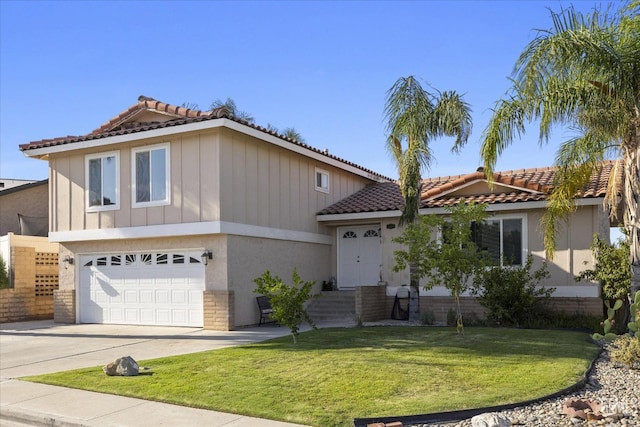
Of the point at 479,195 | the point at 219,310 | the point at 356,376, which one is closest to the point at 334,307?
the point at 219,310

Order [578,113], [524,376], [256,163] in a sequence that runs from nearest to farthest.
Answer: [524,376], [578,113], [256,163]

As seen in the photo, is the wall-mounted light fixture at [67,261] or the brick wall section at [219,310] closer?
the brick wall section at [219,310]

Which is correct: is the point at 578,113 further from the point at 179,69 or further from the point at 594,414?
the point at 179,69

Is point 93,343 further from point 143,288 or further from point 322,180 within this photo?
point 322,180

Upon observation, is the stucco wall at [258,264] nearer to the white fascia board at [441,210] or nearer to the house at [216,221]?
the house at [216,221]

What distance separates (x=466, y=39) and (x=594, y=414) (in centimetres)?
820

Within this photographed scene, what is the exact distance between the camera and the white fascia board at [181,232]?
54.4ft

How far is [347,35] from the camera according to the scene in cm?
1411

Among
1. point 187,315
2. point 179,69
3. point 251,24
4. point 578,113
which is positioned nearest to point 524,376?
point 578,113

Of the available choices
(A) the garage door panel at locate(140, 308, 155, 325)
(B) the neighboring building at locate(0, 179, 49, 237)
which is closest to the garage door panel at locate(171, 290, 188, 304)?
(A) the garage door panel at locate(140, 308, 155, 325)

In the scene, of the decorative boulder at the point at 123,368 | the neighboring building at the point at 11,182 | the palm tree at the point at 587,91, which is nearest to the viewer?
the decorative boulder at the point at 123,368

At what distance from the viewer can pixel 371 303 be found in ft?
59.3

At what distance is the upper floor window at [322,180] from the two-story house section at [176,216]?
0.57 m

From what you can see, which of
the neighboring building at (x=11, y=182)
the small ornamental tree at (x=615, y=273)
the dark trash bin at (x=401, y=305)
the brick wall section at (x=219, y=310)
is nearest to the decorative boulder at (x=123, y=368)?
the brick wall section at (x=219, y=310)
